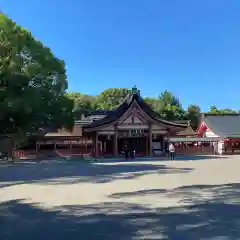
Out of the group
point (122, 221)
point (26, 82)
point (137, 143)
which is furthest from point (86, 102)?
point (122, 221)

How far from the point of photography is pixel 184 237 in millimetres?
6059

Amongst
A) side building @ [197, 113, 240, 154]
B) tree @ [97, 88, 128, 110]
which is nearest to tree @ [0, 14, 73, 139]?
side building @ [197, 113, 240, 154]

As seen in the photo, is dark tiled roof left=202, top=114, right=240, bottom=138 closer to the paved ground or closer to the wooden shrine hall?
the wooden shrine hall

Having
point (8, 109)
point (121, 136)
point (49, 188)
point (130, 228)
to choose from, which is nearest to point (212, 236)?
point (130, 228)

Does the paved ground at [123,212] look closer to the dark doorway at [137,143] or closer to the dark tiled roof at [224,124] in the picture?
the dark doorway at [137,143]

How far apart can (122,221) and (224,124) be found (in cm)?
4868

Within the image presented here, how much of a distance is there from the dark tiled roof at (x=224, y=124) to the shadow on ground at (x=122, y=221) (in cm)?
4174

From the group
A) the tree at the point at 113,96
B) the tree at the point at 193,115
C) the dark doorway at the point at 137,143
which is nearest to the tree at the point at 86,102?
the tree at the point at 113,96

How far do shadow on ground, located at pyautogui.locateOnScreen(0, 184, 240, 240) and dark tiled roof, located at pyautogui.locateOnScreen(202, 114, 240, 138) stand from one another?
4174 centimetres

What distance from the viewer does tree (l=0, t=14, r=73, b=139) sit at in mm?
29125

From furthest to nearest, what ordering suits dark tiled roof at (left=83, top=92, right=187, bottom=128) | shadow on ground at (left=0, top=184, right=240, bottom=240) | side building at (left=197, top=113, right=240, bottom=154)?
side building at (left=197, top=113, right=240, bottom=154) → dark tiled roof at (left=83, top=92, right=187, bottom=128) → shadow on ground at (left=0, top=184, right=240, bottom=240)

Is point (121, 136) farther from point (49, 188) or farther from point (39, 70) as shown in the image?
point (49, 188)

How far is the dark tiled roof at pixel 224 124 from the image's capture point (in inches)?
1981

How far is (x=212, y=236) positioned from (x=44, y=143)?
125 ft
